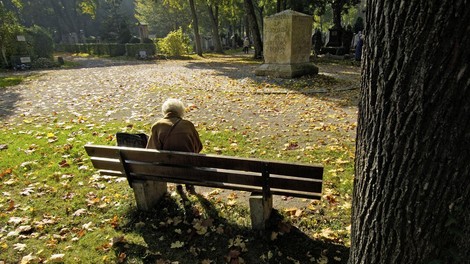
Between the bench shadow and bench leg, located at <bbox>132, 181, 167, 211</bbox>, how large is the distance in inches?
3.6

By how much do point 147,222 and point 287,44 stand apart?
10024mm

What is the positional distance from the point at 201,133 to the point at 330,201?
3.32 metres

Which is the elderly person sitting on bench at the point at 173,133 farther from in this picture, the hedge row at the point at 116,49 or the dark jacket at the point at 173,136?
the hedge row at the point at 116,49

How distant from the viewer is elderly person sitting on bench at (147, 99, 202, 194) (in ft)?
11.8

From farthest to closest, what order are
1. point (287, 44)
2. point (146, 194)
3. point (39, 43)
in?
point (39, 43) < point (287, 44) < point (146, 194)

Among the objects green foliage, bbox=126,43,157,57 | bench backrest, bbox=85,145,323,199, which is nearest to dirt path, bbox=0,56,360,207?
bench backrest, bbox=85,145,323,199

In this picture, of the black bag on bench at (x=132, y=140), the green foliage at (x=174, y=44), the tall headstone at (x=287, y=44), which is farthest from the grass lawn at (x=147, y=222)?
the green foliage at (x=174, y=44)

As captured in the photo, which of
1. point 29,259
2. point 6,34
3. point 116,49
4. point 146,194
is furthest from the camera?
point 116,49

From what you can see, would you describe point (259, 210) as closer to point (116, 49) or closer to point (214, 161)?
point (214, 161)

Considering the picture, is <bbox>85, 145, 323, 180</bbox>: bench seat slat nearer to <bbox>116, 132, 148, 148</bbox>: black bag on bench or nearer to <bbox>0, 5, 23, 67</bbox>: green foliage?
<bbox>116, 132, 148, 148</bbox>: black bag on bench

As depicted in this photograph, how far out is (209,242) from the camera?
3.17 m

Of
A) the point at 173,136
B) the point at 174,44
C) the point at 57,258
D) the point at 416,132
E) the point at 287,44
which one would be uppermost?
the point at 174,44

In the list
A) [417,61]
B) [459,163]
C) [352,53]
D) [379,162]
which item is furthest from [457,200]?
[352,53]

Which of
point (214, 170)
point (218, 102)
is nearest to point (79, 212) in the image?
point (214, 170)
